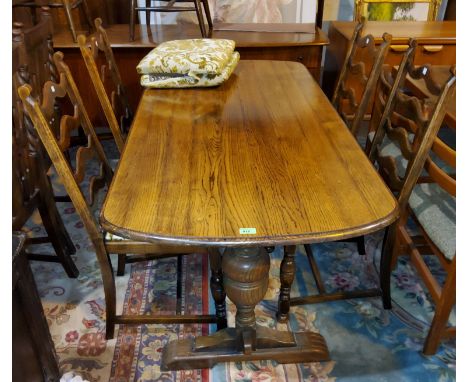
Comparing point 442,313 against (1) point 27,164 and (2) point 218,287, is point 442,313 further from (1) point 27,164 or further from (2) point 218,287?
(1) point 27,164

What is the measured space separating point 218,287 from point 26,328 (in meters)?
0.63

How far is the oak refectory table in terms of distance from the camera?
3.06ft

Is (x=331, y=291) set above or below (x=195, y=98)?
below

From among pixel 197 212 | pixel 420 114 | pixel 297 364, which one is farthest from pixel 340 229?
pixel 297 364

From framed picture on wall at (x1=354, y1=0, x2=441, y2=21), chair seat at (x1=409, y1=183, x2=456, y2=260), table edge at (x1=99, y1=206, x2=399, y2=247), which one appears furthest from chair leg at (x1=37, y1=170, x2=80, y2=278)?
framed picture on wall at (x1=354, y1=0, x2=441, y2=21)

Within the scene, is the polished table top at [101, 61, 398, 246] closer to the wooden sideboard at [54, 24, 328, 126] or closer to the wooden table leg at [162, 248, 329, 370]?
the wooden table leg at [162, 248, 329, 370]

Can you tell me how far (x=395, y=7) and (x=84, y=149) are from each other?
9.35 feet

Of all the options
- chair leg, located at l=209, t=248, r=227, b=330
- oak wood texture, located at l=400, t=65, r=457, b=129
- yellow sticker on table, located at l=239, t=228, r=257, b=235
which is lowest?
chair leg, located at l=209, t=248, r=227, b=330

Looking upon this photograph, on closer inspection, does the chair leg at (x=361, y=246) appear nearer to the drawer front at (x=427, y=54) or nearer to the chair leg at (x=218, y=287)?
the chair leg at (x=218, y=287)

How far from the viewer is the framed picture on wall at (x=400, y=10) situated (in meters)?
3.20
